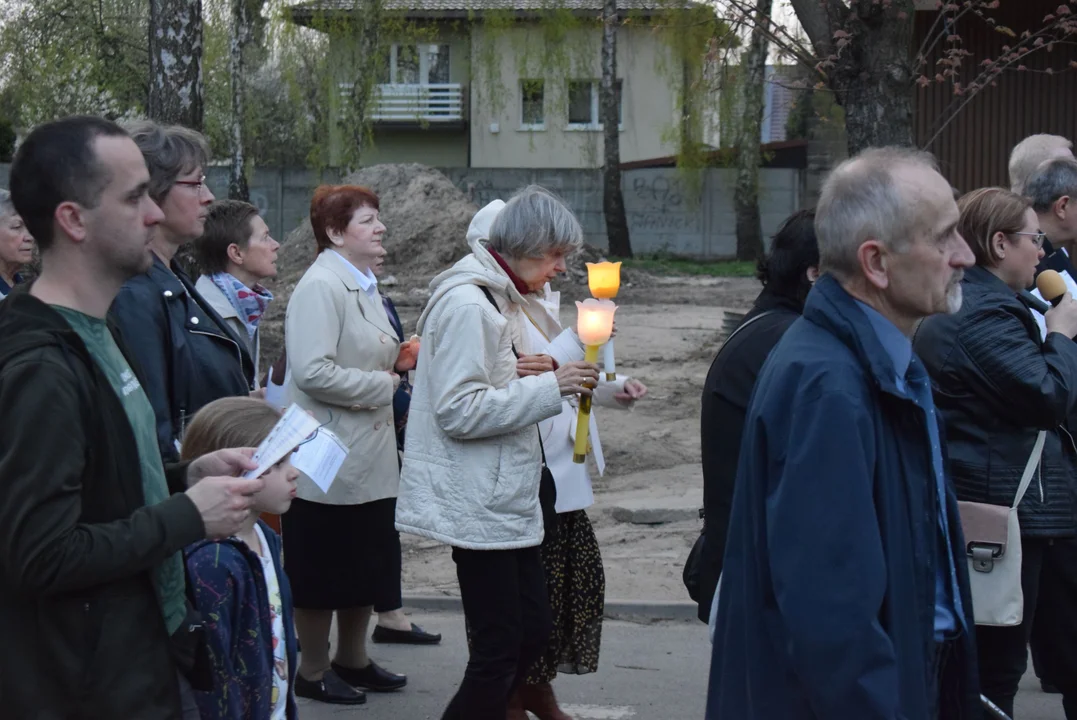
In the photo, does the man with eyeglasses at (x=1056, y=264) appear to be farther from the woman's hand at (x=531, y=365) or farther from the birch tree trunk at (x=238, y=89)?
the birch tree trunk at (x=238, y=89)

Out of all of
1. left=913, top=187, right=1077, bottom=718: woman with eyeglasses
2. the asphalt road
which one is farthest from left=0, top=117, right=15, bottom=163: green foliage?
left=913, top=187, right=1077, bottom=718: woman with eyeglasses

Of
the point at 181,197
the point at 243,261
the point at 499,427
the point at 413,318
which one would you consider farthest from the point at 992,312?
the point at 413,318

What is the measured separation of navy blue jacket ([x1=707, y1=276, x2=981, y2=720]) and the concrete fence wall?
31106 mm

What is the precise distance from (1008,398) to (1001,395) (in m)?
0.02

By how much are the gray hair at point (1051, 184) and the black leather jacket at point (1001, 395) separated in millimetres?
1179

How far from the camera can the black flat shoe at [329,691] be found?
5.54m

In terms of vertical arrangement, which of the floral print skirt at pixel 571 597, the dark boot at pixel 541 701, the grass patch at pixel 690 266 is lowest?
the grass patch at pixel 690 266

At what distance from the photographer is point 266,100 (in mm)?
42250

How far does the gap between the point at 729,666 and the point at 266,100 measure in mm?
41585

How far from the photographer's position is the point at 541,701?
5121 mm

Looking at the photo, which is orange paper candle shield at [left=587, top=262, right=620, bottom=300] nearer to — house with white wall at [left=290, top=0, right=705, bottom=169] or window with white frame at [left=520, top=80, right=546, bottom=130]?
house with white wall at [left=290, top=0, right=705, bottom=169]

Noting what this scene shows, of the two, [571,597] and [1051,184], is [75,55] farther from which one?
[1051,184]

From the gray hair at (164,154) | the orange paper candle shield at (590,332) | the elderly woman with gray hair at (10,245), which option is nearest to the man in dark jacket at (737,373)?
the orange paper candle shield at (590,332)

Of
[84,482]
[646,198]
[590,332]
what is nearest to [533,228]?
[590,332]
